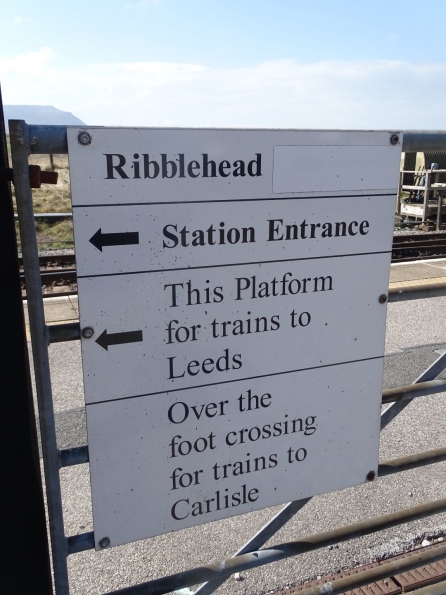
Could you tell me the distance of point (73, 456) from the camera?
1.62m

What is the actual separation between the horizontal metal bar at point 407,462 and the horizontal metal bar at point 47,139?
5.02 ft

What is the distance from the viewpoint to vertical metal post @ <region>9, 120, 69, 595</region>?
1.38 meters

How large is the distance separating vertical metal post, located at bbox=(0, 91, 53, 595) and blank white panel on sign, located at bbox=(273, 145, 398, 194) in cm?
74

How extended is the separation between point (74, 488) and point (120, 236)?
2.74 m

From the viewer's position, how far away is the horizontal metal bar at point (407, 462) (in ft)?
6.84

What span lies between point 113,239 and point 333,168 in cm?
69

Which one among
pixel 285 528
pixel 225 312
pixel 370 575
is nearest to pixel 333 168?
pixel 225 312

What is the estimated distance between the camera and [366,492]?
371 cm

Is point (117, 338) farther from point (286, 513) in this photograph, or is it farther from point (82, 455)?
point (286, 513)

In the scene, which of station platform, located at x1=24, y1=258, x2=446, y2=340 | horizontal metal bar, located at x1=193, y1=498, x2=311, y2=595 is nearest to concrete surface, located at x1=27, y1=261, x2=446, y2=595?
horizontal metal bar, located at x1=193, y1=498, x2=311, y2=595

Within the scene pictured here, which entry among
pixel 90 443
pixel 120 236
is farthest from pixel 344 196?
pixel 90 443

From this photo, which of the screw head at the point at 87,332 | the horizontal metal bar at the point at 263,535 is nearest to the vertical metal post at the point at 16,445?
the screw head at the point at 87,332

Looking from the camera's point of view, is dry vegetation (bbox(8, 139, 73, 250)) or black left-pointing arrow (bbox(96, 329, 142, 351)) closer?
black left-pointing arrow (bbox(96, 329, 142, 351))

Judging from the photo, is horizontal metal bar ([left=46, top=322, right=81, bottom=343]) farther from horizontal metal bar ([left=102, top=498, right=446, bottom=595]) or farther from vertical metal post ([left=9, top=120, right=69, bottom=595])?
horizontal metal bar ([left=102, top=498, right=446, bottom=595])
